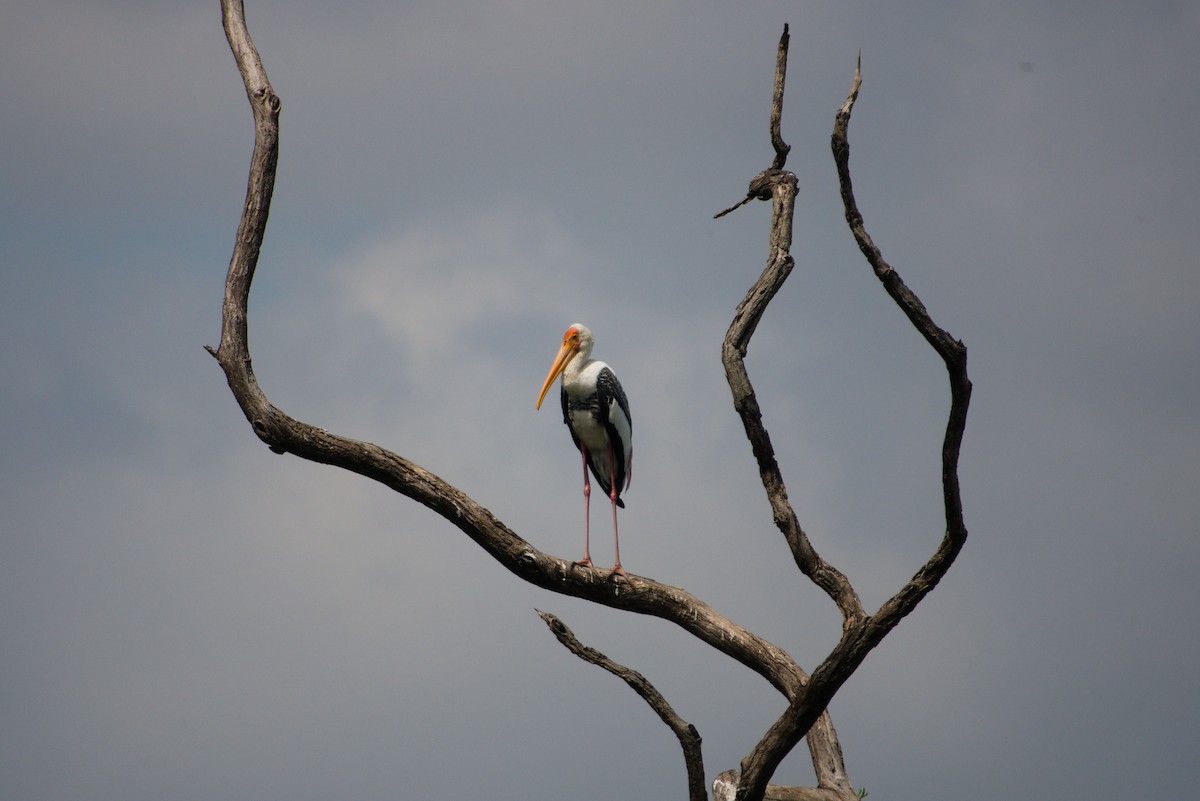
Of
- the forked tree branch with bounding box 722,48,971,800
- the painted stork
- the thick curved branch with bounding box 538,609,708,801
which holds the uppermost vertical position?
the painted stork

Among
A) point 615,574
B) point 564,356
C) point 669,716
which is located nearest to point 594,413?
point 564,356

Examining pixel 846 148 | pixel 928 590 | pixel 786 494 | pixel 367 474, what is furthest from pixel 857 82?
pixel 367 474

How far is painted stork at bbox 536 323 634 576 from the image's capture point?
11445mm

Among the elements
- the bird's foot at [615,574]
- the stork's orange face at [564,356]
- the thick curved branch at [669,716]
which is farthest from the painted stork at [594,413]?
the thick curved branch at [669,716]

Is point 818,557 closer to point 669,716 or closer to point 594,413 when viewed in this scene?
point 669,716

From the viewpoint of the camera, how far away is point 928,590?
23.2ft

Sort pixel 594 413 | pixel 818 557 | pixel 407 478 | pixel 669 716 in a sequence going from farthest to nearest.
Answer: pixel 594 413 < pixel 818 557 < pixel 407 478 < pixel 669 716

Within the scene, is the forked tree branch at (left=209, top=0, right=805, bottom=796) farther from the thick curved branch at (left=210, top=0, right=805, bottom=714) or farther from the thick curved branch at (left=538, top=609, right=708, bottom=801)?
the thick curved branch at (left=538, top=609, right=708, bottom=801)

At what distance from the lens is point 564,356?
1181 centimetres

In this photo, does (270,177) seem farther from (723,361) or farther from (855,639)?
(855,639)

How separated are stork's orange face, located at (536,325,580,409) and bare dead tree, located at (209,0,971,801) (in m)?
2.86

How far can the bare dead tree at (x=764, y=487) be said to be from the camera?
23.1ft

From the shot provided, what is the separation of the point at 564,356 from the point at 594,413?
660 millimetres

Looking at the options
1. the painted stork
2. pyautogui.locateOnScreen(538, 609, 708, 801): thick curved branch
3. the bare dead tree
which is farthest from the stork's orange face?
pyautogui.locateOnScreen(538, 609, 708, 801): thick curved branch
